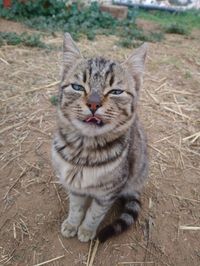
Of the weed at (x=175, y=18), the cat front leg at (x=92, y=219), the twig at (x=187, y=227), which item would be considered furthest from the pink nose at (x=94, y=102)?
the weed at (x=175, y=18)

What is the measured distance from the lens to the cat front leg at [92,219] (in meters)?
1.96

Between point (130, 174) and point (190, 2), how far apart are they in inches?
256

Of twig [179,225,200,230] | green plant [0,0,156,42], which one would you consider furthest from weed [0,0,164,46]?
twig [179,225,200,230]

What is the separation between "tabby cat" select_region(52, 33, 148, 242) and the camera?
1692mm

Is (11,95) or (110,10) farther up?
(110,10)

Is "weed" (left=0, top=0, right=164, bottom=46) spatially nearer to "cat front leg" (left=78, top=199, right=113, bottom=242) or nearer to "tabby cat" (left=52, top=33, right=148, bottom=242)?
"tabby cat" (left=52, top=33, right=148, bottom=242)

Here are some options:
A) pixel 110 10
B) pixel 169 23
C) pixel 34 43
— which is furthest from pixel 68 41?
pixel 169 23

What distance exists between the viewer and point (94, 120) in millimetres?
1688

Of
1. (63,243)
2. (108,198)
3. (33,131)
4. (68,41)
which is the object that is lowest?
(63,243)

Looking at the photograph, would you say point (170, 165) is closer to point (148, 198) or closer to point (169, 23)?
point (148, 198)

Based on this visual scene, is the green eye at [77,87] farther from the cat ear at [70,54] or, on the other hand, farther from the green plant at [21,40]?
the green plant at [21,40]

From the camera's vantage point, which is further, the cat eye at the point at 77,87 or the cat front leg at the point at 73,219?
the cat front leg at the point at 73,219

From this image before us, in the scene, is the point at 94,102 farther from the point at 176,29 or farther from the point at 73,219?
the point at 176,29

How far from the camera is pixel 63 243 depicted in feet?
6.89
